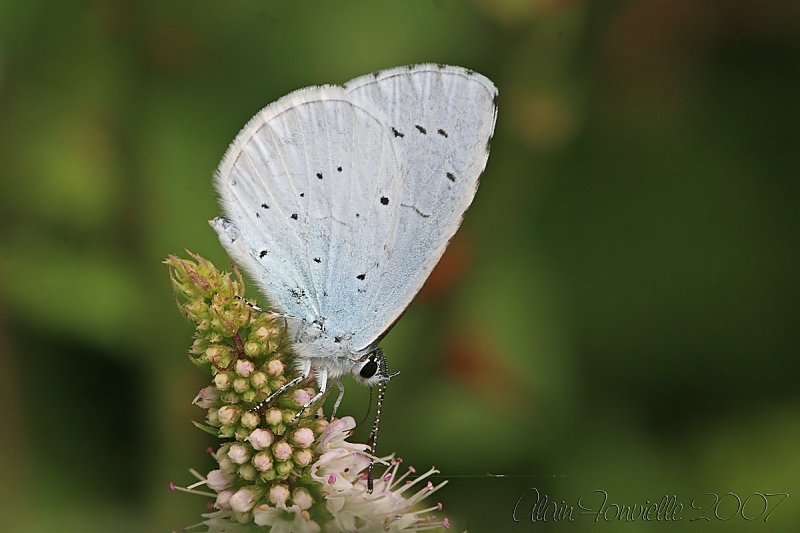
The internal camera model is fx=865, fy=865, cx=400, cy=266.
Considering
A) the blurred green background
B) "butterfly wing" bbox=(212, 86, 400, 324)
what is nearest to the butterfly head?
"butterfly wing" bbox=(212, 86, 400, 324)

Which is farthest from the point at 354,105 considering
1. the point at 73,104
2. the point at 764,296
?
the point at 764,296

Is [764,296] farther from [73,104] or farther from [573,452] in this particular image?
[73,104]

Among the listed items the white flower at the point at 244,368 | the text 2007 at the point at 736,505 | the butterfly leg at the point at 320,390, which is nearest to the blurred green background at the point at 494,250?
the text 2007 at the point at 736,505

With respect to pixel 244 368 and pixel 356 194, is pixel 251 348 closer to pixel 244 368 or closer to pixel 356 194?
pixel 244 368

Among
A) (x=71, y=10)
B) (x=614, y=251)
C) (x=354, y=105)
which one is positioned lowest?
(x=614, y=251)

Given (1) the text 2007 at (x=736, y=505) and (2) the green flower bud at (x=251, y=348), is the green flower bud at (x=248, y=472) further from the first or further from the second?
(1) the text 2007 at (x=736, y=505)
